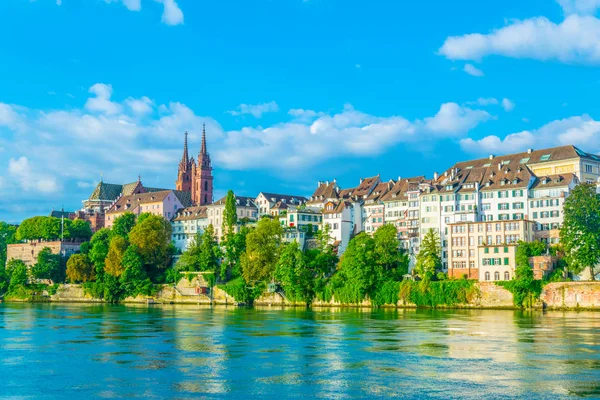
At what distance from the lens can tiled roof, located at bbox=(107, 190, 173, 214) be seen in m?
159

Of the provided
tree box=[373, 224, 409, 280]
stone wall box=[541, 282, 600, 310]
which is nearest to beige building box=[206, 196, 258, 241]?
tree box=[373, 224, 409, 280]

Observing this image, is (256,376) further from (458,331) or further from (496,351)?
(458,331)

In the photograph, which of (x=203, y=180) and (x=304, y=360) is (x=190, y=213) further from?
(x=304, y=360)

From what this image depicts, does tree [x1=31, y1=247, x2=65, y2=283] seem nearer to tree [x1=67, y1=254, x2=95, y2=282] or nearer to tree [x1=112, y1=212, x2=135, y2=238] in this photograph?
tree [x1=67, y1=254, x2=95, y2=282]

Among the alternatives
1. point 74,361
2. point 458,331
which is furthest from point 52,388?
point 458,331

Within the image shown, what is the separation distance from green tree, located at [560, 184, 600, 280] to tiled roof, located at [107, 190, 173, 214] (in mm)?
91800

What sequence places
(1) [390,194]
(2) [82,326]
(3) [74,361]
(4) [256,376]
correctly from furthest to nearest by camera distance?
(1) [390,194] → (2) [82,326] → (3) [74,361] → (4) [256,376]

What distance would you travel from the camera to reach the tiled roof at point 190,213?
483 feet

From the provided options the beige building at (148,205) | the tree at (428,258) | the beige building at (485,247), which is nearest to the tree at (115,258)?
the beige building at (148,205)

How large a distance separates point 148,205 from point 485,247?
86.8 metres

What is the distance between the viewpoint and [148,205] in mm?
160500

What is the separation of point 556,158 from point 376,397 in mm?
85277

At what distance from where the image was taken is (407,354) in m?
43.3

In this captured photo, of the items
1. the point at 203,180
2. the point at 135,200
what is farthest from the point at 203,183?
the point at 135,200
